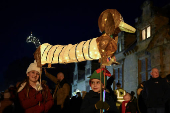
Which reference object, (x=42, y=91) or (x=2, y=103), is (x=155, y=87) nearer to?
(x=42, y=91)

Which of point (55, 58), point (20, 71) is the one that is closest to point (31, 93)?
point (55, 58)

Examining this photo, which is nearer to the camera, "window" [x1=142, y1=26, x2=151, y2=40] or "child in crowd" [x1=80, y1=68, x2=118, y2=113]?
"child in crowd" [x1=80, y1=68, x2=118, y2=113]

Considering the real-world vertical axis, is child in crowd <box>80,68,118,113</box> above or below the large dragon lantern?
below

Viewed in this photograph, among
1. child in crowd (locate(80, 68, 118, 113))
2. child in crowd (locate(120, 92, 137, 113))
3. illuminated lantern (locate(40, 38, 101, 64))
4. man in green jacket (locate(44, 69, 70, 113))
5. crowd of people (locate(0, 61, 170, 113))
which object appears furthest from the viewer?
man in green jacket (locate(44, 69, 70, 113))

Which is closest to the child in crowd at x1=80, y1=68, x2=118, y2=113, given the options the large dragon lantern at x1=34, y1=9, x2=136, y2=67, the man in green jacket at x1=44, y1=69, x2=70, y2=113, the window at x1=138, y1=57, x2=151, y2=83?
the large dragon lantern at x1=34, y1=9, x2=136, y2=67

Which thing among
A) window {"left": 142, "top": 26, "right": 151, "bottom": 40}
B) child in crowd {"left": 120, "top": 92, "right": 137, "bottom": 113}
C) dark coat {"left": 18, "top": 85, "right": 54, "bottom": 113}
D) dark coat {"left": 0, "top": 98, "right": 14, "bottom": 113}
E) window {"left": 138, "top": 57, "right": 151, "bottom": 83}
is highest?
window {"left": 142, "top": 26, "right": 151, "bottom": 40}

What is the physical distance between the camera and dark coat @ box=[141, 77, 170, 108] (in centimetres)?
583

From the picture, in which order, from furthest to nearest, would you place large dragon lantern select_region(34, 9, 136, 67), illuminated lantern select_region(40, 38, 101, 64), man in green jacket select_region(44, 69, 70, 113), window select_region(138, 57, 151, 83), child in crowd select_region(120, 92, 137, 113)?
window select_region(138, 57, 151, 83) < man in green jacket select_region(44, 69, 70, 113) < child in crowd select_region(120, 92, 137, 113) < illuminated lantern select_region(40, 38, 101, 64) < large dragon lantern select_region(34, 9, 136, 67)

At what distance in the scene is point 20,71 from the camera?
2050 inches

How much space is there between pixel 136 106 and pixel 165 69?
5784mm

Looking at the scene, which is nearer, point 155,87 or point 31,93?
→ point 31,93

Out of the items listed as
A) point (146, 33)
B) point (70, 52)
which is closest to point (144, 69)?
point (146, 33)

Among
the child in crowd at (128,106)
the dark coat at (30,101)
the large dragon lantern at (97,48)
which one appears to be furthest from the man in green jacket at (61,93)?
the dark coat at (30,101)

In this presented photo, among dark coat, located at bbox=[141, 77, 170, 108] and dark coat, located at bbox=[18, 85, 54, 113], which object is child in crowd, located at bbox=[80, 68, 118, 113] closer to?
dark coat, located at bbox=[18, 85, 54, 113]
